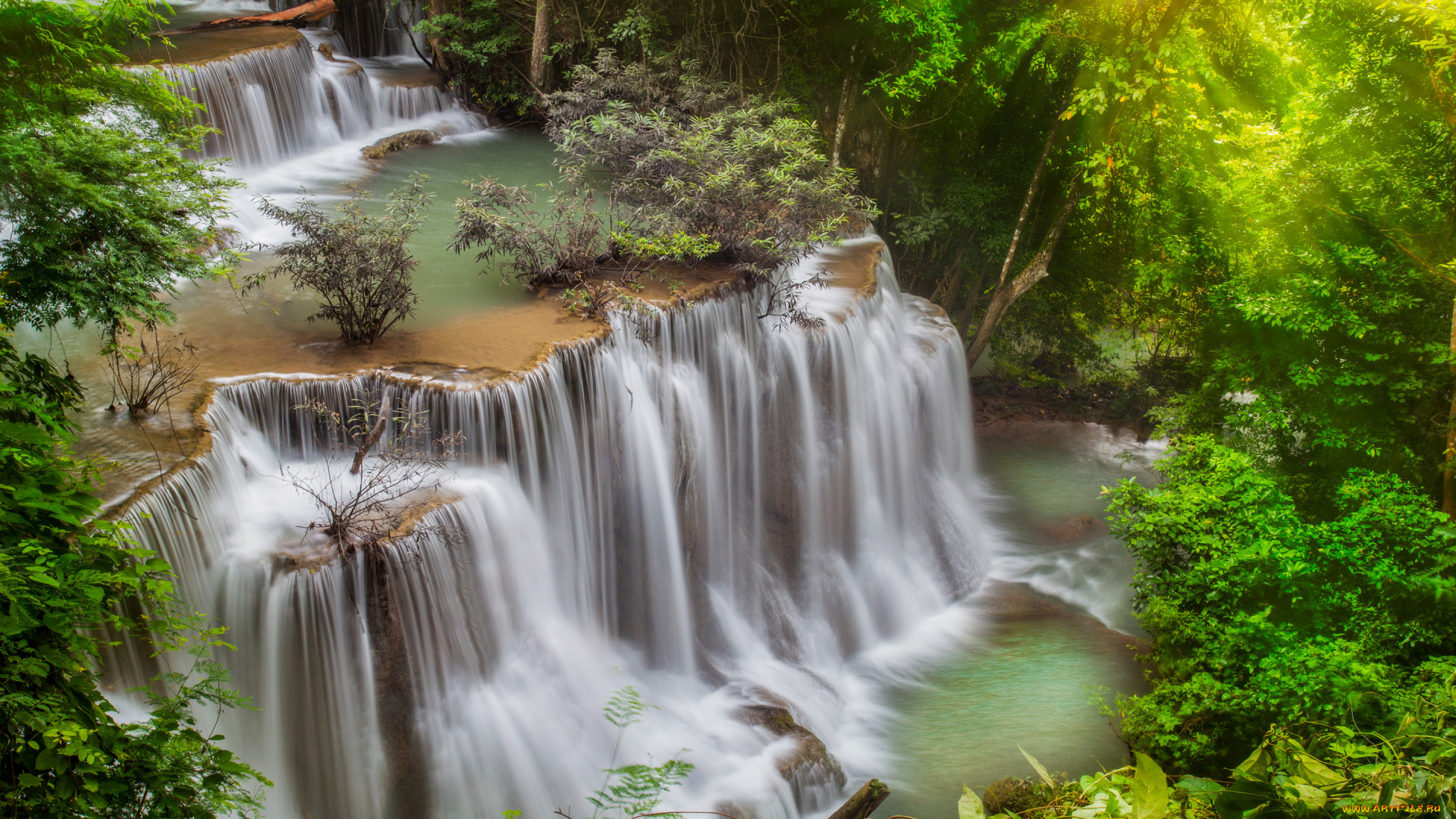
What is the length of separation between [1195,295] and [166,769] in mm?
14097

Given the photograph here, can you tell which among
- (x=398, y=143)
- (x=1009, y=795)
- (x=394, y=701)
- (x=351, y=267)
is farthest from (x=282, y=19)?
(x=1009, y=795)

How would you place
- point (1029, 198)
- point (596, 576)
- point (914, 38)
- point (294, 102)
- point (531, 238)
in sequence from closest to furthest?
point (596, 576) → point (531, 238) → point (294, 102) → point (914, 38) → point (1029, 198)

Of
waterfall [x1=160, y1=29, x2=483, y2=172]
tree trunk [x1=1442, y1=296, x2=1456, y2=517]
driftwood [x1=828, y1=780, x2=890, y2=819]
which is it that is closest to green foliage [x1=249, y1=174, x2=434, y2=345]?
waterfall [x1=160, y1=29, x2=483, y2=172]

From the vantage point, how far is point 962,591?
39.4ft

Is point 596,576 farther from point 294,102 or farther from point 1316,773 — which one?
point 294,102

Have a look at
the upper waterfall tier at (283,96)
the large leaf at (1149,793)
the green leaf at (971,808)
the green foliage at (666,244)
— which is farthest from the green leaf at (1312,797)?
the upper waterfall tier at (283,96)

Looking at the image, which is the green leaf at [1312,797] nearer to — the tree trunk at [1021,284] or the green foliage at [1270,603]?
the green foliage at [1270,603]

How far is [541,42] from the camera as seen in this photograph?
15.3 metres

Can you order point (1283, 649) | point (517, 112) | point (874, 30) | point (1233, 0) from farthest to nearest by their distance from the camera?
point (517, 112)
point (874, 30)
point (1233, 0)
point (1283, 649)

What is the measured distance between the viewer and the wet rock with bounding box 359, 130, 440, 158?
14.2m

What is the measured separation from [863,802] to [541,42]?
1377cm

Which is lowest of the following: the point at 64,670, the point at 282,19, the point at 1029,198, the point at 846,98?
the point at 64,670

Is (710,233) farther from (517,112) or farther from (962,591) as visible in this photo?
(517,112)

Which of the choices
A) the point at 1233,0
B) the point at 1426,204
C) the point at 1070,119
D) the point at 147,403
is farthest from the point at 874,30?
the point at 147,403
